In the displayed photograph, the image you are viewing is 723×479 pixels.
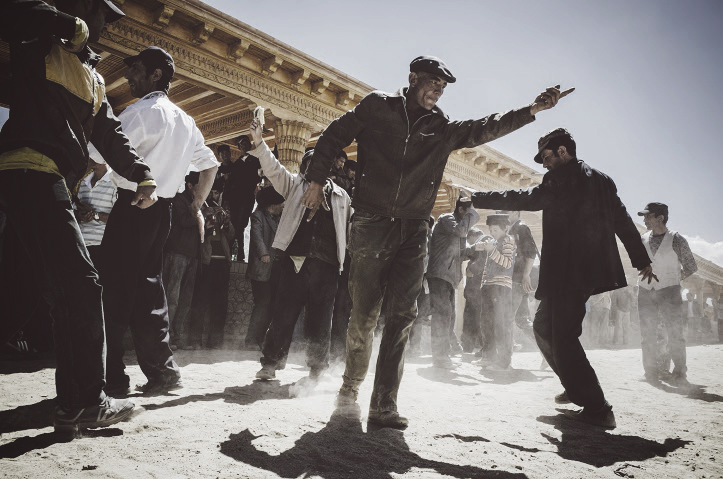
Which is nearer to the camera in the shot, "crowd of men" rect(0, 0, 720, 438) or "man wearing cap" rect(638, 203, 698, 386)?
"crowd of men" rect(0, 0, 720, 438)

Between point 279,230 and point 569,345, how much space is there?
2341 mm

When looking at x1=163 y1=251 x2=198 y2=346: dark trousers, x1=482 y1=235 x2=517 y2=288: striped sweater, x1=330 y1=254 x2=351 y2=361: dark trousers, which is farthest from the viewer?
x1=482 y1=235 x2=517 y2=288: striped sweater

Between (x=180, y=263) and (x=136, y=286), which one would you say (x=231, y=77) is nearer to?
(x=180, y=263)

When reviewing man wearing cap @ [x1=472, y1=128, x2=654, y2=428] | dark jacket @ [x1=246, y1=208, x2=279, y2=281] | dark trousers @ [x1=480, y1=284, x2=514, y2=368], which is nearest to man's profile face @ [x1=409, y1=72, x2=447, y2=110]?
man wearing cap @ [x1=472, y1=128, x2=654, y2=428]

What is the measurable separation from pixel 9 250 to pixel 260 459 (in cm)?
142

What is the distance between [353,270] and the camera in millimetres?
2744

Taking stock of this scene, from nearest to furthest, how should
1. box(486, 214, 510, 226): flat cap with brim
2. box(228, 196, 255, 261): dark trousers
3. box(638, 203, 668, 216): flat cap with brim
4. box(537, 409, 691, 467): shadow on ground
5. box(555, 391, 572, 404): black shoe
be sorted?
box(537, 409, 691, 467): shadow on ground, box(555, 391, 572, 404): black shoe, box(638, 203, 668, 216): flat cap with brim, box(486, 214, 510, 226): flat cap with brim, box(228, 196, 255, 261): dark trousers

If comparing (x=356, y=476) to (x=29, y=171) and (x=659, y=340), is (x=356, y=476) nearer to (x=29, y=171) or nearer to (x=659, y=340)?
(x=29, y=171)

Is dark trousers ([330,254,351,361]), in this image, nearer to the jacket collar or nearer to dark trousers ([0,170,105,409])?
the jacket collar

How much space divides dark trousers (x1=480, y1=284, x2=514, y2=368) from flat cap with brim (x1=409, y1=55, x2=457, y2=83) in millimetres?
3855

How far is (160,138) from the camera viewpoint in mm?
2879

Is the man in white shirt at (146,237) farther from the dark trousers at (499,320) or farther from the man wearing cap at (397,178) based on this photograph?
the dark trousers at (499,320)

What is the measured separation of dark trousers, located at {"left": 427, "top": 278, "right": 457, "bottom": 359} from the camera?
5582 millimetres

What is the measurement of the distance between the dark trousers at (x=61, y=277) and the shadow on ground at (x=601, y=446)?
2.13m
